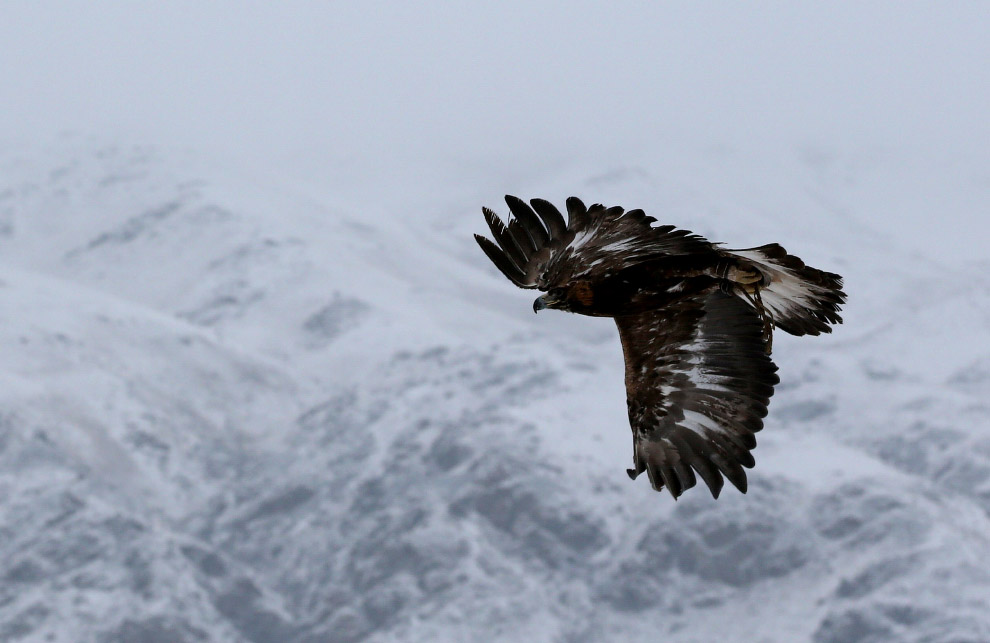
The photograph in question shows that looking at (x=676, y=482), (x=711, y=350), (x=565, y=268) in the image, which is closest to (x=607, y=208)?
(x=565, y=268)

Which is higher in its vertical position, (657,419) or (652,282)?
(652,282)

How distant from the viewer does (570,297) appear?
27891 mm

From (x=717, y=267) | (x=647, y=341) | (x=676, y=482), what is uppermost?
(x=717, y=267)

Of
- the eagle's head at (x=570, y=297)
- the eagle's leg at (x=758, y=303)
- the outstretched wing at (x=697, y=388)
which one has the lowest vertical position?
the outstretched wing at (x=697, y=388)

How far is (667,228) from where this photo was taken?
26.3m

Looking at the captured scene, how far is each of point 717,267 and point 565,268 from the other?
8.36ft

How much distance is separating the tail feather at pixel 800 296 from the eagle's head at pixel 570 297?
2.67 meters

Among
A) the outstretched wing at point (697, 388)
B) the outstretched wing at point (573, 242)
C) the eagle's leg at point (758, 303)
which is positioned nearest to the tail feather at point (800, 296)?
the eagle's leg at point (758, 303)

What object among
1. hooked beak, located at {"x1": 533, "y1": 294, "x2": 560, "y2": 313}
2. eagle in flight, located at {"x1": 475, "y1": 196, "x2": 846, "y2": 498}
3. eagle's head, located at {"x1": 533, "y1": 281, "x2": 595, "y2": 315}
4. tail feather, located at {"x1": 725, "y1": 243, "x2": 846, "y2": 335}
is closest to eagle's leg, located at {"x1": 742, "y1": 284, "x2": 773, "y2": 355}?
eagle in flight, located at {"x1": 475, "y1": 196, "x2": 846, "y2": 498}

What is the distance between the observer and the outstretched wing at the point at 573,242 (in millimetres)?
26891

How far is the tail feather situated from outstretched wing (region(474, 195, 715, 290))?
1.51m

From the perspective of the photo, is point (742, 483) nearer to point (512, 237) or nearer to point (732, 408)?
point (732, 408)

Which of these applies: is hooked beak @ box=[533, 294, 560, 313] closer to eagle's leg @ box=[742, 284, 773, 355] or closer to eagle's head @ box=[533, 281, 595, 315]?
eagle's head @ box=[533, 281, 595, 315]

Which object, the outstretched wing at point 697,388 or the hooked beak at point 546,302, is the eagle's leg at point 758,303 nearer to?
the outstretched wing at point 697,388
